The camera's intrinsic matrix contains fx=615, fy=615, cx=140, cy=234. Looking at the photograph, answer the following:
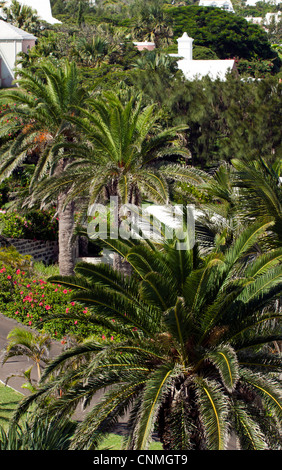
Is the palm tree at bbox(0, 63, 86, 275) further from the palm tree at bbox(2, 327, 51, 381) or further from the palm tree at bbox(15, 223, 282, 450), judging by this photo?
the palm tree at bbox(15, 223, 282, 450)

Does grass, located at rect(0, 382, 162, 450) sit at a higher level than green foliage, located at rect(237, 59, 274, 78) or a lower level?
lower

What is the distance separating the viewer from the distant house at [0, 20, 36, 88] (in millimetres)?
45781

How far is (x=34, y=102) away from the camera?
17.0 metres

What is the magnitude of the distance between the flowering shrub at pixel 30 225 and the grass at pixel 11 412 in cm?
849

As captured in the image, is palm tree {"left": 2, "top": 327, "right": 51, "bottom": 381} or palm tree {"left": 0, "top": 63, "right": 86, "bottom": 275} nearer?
palm tree {"left": 2, "top": 327, "right": 51, "bottom": 381}

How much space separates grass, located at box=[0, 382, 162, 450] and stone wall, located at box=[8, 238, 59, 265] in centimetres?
827

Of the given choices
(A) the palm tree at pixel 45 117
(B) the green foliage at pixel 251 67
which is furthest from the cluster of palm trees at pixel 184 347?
(B) the green foliage at pixel 251 67

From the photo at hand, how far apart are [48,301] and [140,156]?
13.6ft

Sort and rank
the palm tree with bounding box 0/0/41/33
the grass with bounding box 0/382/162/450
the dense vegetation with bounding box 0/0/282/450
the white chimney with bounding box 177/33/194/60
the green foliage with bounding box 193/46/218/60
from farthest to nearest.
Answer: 1. the green foliage with bounding box 193/46/218/60
2. the palm tree with bounding box 0/0/41/33
3. the white chimney with bounding box 177/33/194/60
4. the grass with bounding box 0/382/162/450
5. the dense vegetation with bounding box 0/0/282/450

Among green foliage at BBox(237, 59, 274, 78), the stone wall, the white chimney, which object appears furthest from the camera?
green foliage at BBox(237, 59, 274, 78)

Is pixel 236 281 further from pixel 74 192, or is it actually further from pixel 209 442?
pixel 74 192

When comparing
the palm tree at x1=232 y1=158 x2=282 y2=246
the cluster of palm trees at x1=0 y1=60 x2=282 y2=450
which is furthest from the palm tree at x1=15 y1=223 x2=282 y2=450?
the palm tree at x1=232 y1=158 x2=282 y2=246

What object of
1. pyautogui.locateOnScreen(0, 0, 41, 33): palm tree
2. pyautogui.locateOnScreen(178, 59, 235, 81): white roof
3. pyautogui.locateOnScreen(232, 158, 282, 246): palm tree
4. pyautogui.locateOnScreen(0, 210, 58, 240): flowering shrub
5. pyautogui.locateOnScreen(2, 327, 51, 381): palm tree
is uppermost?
pyautogui.locateOnScreen(0, 0, 41, 33): palm tree

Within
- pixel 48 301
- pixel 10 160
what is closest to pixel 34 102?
pixel 10 160
